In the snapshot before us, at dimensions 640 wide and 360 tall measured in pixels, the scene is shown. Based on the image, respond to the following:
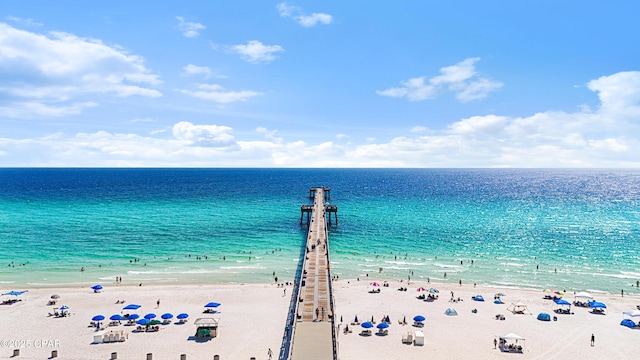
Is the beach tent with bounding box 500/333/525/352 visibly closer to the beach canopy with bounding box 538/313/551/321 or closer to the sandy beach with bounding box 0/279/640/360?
the sandy beach with bounding box 0/279/640/360

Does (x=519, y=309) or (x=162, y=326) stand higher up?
(x=519, y=309)

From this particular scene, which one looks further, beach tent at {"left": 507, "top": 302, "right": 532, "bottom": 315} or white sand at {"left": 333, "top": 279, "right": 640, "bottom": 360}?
beach tent at {"left": 507, "top": 302, "right": 532, "bottom": 315}

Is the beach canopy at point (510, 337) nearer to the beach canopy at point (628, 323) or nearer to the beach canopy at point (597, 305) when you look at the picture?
the beach canopy at point (628, 323)

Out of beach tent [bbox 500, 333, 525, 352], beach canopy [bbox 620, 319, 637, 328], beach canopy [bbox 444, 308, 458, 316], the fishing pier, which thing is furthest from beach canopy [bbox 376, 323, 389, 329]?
beach canopy [bbox 620, 319, 637, 328]

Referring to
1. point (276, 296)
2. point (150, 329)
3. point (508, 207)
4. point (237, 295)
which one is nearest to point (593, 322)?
point (276, 296)

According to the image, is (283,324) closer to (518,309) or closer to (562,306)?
(518,309)

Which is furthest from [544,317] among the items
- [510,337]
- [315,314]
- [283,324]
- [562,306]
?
[283,324]

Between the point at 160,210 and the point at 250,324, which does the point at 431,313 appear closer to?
the point at 250,324
